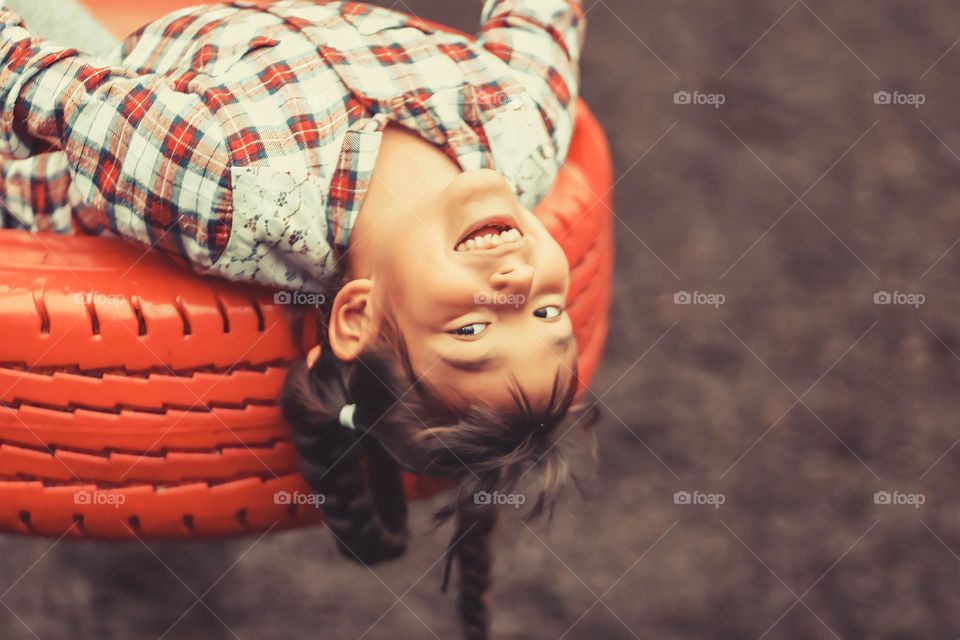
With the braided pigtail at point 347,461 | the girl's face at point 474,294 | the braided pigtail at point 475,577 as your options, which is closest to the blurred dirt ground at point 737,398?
the braided pigtail at point 475,577

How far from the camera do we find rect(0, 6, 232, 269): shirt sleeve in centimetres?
104

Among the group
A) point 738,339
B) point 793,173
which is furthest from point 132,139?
point 793,173

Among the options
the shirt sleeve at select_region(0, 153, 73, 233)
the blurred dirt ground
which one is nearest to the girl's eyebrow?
the shirt sleeve at select_region(0, 153, 73, 233)

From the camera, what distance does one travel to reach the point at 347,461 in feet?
3.64

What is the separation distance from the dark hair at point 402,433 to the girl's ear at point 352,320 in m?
0.01

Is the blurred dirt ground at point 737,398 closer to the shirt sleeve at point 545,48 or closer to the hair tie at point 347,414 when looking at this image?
the hair tie at point 347,414

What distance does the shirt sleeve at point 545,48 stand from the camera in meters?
1.19

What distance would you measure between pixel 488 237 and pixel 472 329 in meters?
0.08

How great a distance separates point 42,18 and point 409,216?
476 mm

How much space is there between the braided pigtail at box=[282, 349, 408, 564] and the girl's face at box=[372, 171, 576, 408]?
7cm

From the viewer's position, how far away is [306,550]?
5.47ft

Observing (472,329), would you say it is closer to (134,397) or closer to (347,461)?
(347,461)

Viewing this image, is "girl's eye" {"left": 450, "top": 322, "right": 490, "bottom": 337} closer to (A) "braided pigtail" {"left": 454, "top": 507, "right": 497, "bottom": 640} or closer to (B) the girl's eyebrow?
(B) the girl's eyebrow

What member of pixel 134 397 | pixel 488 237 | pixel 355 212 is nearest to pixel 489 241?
pixel 488 237
